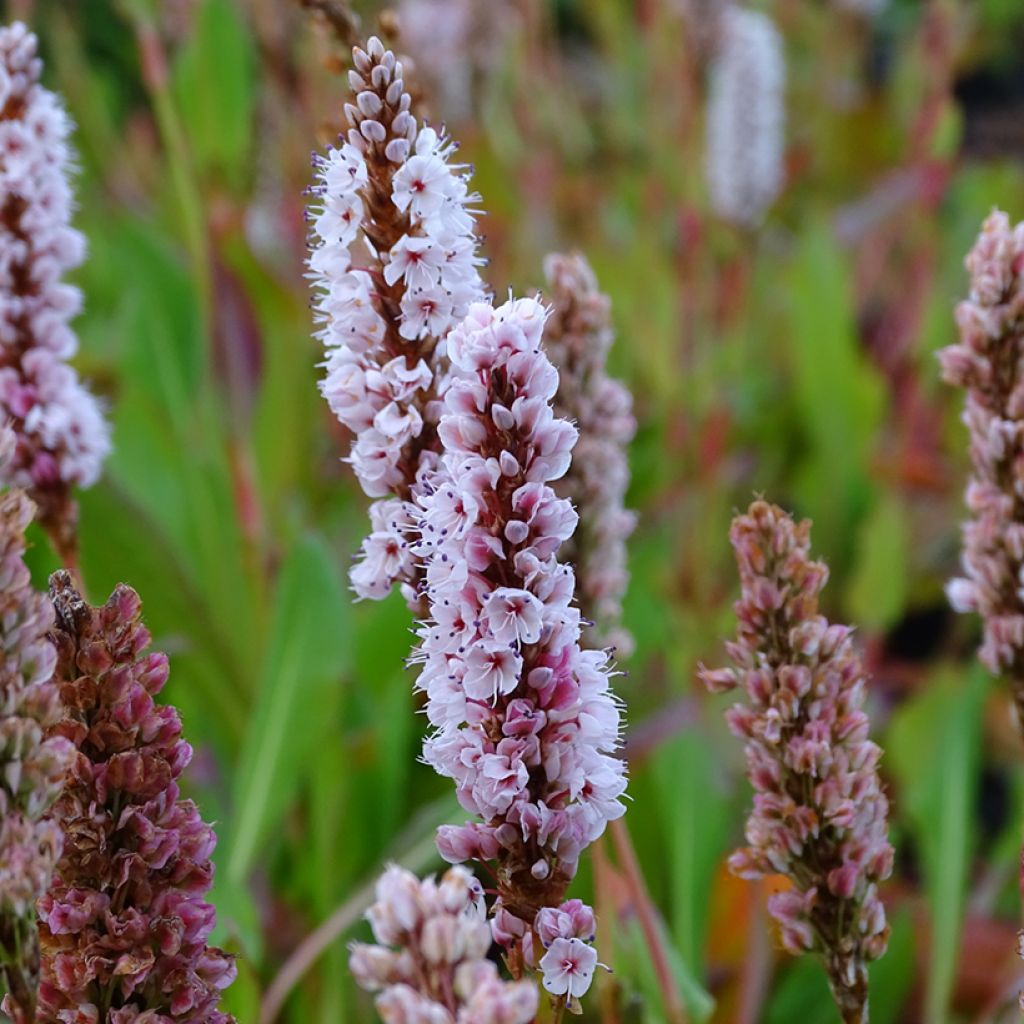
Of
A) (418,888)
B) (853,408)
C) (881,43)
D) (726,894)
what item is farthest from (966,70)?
(418,888)

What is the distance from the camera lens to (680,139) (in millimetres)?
2955

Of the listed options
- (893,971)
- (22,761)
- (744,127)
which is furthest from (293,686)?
(744,127)

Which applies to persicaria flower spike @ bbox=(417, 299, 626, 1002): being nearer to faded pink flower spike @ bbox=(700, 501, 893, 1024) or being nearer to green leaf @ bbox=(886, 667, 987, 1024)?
faded pink flower spike @ bbox=(700, 501, 893, 1024)

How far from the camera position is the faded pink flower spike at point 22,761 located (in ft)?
1.78

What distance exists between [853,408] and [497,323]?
7.06 ft

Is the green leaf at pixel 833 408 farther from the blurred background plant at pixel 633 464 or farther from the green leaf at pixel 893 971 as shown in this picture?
the green leaf at pixel 893 971

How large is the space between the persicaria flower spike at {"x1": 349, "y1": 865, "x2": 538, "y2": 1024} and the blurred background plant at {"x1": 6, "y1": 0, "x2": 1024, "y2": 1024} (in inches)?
17.1

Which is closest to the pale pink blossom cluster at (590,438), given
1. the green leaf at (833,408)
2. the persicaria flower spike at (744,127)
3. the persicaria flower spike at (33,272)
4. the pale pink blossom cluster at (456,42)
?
the persicaria flower spike at (33,272)

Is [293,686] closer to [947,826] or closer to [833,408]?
[947,826]

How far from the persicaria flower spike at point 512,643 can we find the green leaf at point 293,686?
841mm

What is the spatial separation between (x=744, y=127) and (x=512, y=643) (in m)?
2.53

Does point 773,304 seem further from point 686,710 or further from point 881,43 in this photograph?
point 881,43

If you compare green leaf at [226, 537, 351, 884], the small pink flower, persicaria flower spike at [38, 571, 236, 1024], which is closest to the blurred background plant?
green leaf at [226, 537, 351, 884]

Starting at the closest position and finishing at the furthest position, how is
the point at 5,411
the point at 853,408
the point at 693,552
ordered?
the point at 5,411
the point at 693,552
the point at 853,408
